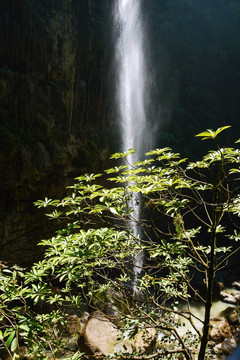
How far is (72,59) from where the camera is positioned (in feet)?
25.6

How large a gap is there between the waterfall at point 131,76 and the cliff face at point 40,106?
2315mm

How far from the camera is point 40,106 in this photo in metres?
7.01

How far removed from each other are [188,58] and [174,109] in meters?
3.77

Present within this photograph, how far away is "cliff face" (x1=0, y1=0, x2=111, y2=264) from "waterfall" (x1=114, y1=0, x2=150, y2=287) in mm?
2315

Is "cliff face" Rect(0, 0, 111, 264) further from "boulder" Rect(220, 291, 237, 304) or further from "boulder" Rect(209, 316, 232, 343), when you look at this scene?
"boulder" Rect(220, 291, 237, 304)

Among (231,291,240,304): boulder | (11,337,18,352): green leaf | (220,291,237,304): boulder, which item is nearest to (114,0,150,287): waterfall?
(220,291,237,304): boulder

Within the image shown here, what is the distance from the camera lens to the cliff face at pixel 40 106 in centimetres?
627

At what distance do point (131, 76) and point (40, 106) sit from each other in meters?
6.99

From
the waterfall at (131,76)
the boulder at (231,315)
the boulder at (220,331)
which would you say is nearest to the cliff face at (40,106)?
the waterfall at (131,76)

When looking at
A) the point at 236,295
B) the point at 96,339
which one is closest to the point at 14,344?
the point at 96,339

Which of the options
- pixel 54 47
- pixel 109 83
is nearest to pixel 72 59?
pixel 54 47

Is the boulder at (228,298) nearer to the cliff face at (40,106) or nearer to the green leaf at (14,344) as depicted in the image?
the cliff face at (40,106)

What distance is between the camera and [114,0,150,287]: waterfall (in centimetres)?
1086

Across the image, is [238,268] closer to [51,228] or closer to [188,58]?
[51,228]
